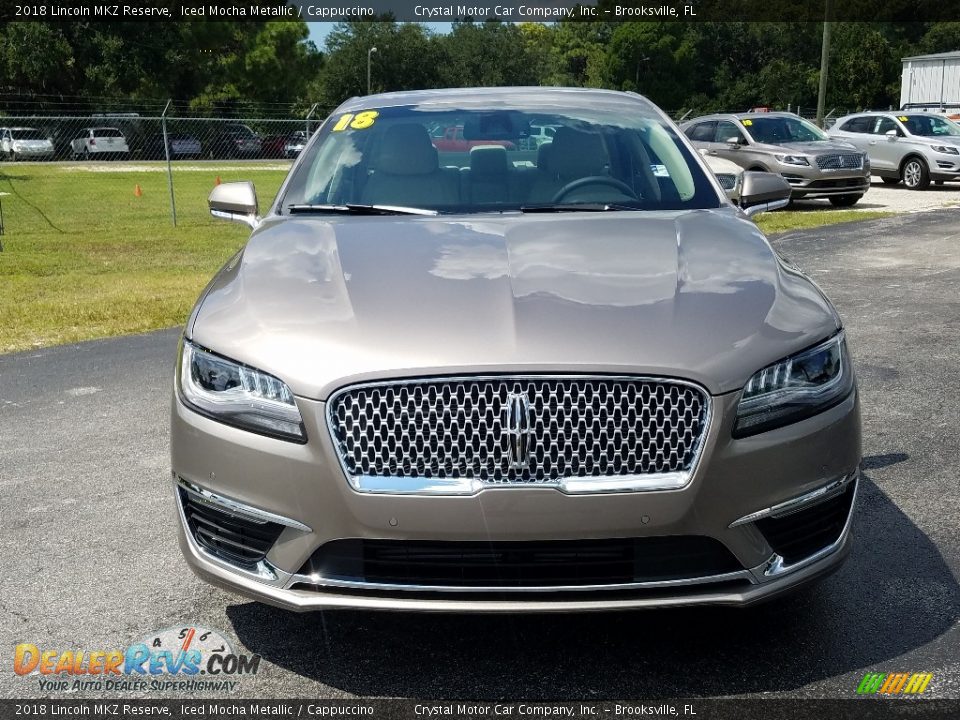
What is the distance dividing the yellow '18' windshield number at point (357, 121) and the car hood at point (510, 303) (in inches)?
41.8

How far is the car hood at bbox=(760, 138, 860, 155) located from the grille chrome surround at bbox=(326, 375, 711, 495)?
59.3ft

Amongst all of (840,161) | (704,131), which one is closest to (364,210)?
(840,161)

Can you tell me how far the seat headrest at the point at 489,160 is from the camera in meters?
4.45

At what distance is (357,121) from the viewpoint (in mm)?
4852

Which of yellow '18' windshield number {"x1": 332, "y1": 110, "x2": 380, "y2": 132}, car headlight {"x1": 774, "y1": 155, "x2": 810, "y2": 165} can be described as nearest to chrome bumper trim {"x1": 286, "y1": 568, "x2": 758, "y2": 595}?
yellow '18' windshield number {"x1": 332, "y1": 110, "x2": 380, "y2": 132}

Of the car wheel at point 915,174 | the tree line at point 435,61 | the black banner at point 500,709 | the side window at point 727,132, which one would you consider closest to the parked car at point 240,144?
the tree line at point 435,61

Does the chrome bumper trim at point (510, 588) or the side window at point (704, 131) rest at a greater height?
the side window at point (704, 131)

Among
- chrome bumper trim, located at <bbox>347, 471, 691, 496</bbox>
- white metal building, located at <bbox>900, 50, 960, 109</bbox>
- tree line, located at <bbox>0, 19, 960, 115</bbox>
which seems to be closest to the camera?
chrome bumper trim, located at <bbox>347, 471, 691, 496</bbox>

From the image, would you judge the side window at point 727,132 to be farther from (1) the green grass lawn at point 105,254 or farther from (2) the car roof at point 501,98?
(2) the car roof at point 501,98

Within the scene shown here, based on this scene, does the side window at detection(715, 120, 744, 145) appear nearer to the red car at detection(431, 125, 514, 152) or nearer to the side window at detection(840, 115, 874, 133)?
the side window at detection(840, 115, 874, 133)

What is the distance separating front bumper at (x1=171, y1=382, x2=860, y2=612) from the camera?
8.84 feet

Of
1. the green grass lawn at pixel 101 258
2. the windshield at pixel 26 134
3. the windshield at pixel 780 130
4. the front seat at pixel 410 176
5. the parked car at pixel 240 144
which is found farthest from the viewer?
the parked car at pixel 240 144

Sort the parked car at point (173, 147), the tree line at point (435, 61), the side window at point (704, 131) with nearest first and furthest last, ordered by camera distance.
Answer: the side window at point (704, 131) → the parked car at point (173, 147) → the tree line at point (435, 61)

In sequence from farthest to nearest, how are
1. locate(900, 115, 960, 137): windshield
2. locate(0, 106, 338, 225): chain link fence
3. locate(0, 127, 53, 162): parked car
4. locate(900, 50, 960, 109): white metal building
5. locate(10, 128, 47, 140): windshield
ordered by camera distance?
locate(900, 50, 960, 109): white metal building
locate(0, 106, 338, 225): chain link fence
locate(10, 128, 47, 140): windshield
locate(0, 127, 53, 162): parked car
locate(900, 115, 960, 137): windshield
